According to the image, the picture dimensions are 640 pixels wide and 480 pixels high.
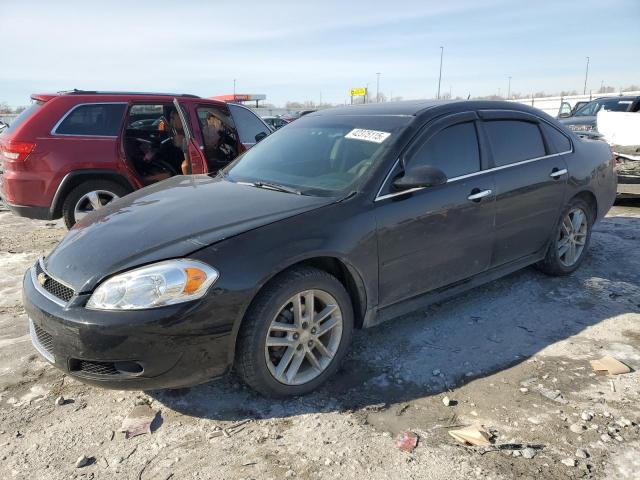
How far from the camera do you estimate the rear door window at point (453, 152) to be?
137 inches

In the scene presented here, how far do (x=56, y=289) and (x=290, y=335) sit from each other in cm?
129

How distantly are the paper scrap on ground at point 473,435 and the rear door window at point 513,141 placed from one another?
2.11 meters

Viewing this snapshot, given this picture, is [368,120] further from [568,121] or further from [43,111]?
[568,121]

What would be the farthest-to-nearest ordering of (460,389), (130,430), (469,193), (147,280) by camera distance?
(469,193) < (460,389) < (130,430) < (147,280)

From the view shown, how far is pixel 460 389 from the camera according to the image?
9.87ft

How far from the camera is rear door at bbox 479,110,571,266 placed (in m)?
3.92

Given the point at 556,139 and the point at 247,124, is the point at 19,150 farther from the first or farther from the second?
the point at 556,139

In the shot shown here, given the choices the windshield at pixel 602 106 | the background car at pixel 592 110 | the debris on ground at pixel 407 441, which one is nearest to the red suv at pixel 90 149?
the debris on ground at pixel 407 441

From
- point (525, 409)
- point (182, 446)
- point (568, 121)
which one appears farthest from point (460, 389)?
point (568, 121)

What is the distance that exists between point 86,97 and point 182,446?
194 inches

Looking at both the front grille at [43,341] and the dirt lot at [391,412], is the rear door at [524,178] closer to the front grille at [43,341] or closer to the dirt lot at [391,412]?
the dirt lot at [391,412]

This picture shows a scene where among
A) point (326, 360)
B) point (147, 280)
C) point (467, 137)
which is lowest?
point (326, 360)

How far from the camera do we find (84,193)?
591 cm

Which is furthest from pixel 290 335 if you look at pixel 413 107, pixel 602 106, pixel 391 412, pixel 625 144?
pixel 602 106
